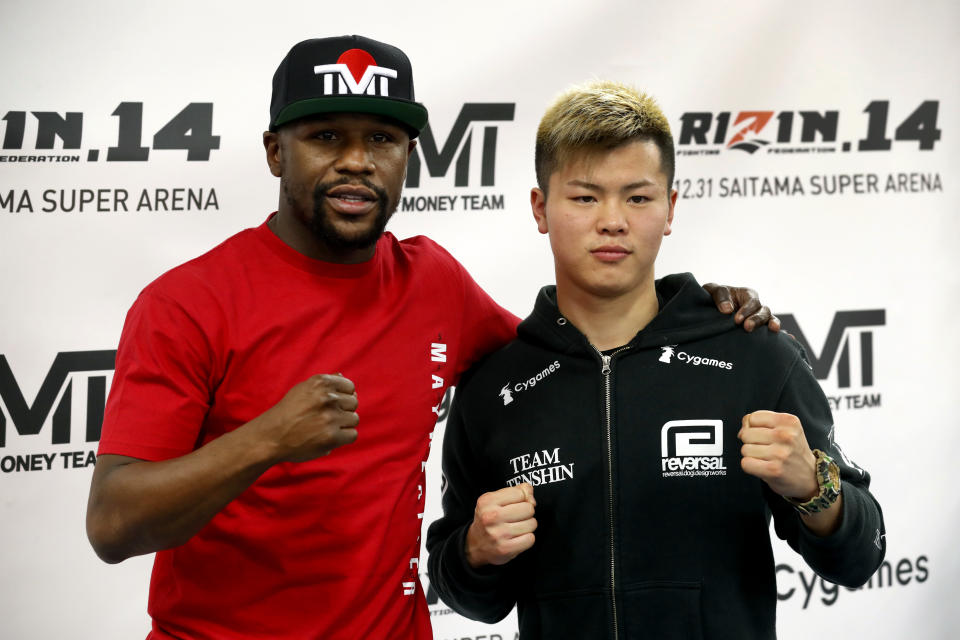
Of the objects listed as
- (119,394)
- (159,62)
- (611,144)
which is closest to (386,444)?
(119,394)

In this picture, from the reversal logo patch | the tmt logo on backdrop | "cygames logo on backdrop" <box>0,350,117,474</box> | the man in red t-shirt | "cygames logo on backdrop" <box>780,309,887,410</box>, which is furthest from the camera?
"cygames logo on backdrop" <box>780,309,887,410</box>

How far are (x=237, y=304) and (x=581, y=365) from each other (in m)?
0.50

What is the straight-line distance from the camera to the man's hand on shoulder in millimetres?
1328

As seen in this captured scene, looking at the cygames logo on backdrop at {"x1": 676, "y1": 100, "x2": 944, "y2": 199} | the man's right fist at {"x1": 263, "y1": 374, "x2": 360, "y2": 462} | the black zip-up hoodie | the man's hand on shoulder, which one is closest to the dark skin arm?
the man's right fist at {"x1": 263, "y1": 374, "x2": 360, "y2": 462}

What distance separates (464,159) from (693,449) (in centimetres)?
112

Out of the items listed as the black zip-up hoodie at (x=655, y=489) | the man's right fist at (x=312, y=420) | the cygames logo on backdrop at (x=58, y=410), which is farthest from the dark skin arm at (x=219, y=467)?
the cygames logo on backdrop at (x=58, y=410)

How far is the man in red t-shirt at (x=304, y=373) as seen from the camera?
1.15 meters

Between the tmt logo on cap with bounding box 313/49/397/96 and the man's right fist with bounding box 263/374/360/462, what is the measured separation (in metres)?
0.42

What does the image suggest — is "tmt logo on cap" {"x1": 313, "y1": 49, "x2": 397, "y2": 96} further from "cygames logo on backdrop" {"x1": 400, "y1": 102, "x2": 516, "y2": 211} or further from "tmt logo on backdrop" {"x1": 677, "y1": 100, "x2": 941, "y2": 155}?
"tmt logo on backdrop" {"x1": 677, "y1": 100, "x2": 941, "y2": 155}

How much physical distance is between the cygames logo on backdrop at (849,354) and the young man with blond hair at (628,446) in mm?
1166

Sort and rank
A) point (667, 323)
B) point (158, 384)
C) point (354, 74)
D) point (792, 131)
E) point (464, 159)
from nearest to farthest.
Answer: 1. point (158, 384)
2. point (354, 74)
3. point (667, 323)
4. point (464, 159)
5. point (792, 131)

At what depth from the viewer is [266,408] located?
1.21m

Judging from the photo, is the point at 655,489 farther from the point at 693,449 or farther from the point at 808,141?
the point at 808,141

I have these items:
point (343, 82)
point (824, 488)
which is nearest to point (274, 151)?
point (343, 82)
